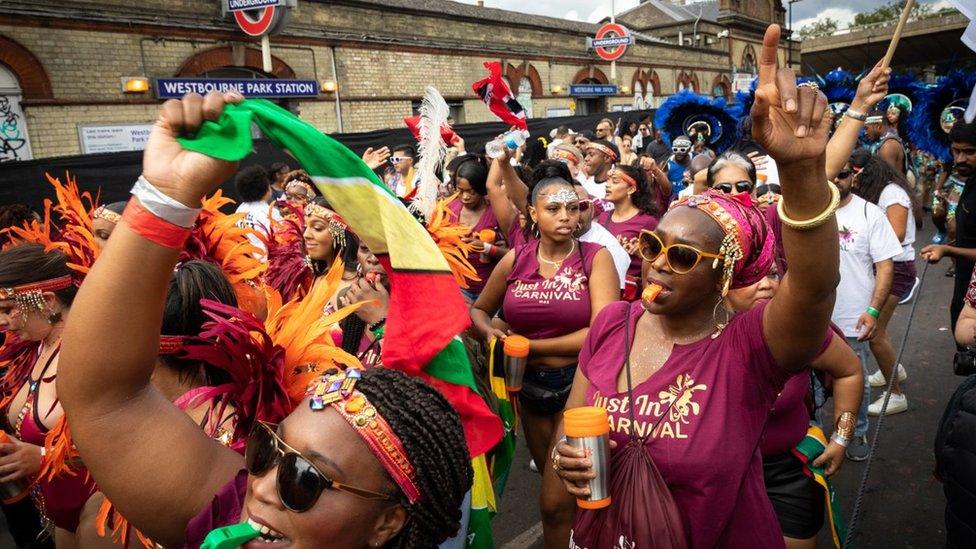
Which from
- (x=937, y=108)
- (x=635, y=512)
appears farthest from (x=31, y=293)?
(x=937, y=108)

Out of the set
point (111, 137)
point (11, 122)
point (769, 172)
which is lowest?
point (769, 172)

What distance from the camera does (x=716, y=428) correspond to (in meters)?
1.94

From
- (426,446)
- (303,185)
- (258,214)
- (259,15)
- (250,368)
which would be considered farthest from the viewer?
(259,15)

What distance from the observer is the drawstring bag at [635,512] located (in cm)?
187

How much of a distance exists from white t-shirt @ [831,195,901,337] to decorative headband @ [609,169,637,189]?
156cm

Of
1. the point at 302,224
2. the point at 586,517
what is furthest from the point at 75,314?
the point at 302,224

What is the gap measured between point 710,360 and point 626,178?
3.37 metres

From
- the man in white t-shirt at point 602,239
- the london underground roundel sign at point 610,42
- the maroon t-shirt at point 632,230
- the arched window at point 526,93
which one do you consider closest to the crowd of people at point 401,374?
the man in white t-shirt at point 602,239

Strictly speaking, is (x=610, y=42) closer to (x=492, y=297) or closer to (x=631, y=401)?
(x=492, y=297)

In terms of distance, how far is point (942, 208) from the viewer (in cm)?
620

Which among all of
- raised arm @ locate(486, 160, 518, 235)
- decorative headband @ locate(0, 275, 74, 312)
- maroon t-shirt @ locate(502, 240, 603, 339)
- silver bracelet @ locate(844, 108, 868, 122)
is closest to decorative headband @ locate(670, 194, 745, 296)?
silver bracelet @ locate(844, 108, 868, 122)

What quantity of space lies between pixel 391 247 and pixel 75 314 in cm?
65

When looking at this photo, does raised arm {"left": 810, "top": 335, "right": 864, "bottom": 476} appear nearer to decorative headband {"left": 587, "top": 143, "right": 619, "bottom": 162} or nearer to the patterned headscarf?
the patterned headscarf

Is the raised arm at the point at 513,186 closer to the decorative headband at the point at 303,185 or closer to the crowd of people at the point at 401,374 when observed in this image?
the crowd of people at the point at 401,374
